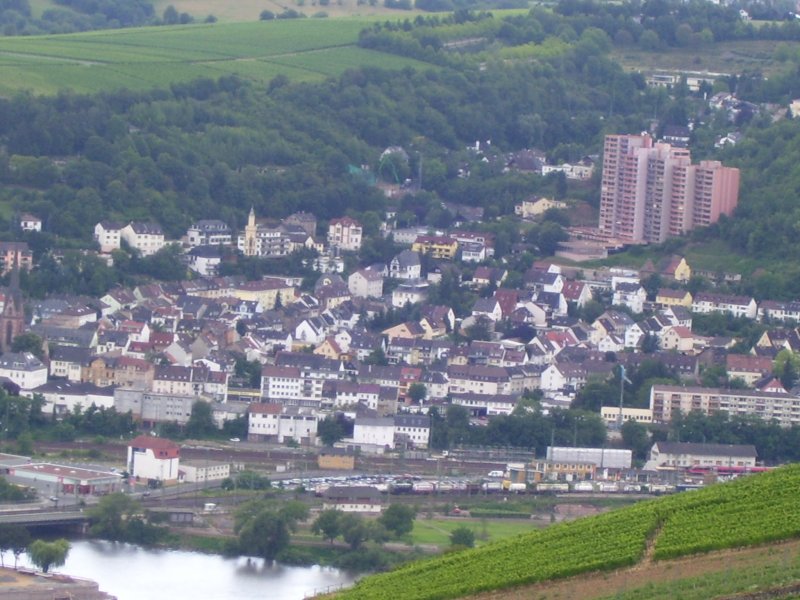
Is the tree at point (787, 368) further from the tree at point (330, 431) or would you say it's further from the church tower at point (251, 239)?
the church tower at point (251, 239)

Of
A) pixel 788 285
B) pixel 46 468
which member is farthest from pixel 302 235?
pixel 46 468

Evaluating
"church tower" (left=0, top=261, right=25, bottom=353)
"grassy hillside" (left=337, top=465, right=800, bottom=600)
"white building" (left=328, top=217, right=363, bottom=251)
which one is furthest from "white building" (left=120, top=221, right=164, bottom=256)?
"grassy hillside" (left=337, top=465, right=800, bottom=600)

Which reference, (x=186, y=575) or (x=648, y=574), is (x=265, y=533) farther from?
(x=648, y=574)

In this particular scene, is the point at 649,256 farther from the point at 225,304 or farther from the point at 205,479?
the point at 205,479

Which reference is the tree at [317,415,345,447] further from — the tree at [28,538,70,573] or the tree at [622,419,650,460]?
the tree at [28,538,70,573]

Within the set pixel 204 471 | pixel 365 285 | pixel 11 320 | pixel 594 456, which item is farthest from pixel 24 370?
pixel 365 285
